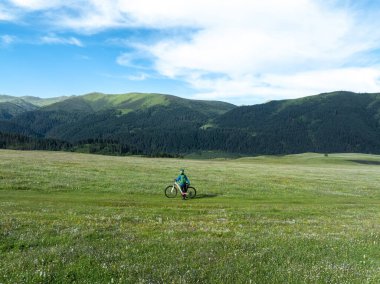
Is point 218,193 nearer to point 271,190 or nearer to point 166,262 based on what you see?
point 271,190

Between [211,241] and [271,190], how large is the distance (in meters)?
35.1

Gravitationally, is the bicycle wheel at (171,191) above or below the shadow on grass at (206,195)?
above

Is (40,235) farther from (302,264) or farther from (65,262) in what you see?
(302,264)

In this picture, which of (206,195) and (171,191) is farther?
(206,195)

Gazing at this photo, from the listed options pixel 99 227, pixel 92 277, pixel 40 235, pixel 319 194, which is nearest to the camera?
pixel 92 277

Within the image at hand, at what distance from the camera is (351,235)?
703 inches

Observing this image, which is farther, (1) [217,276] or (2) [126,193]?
(2) [126,193]

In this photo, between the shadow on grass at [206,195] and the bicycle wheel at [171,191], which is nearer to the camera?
the bicycle wheel at [171,191]

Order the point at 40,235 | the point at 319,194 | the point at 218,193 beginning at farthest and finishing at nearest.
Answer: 1. the point at 319,194
2. the point at 218,193
3. the point at 40,235

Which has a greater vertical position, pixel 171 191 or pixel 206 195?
pixel 171 191

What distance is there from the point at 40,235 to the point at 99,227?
2.99 metres

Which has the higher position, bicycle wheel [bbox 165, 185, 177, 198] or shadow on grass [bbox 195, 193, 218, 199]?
bicycle wheel [bbox 165, 185, 177, 198]

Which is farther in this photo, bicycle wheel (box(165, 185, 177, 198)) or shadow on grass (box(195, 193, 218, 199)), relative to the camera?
shadow on grass (box(195, 193, 218, 199))

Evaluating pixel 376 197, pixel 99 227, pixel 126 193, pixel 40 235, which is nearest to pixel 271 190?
pixel 376 197
